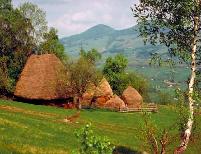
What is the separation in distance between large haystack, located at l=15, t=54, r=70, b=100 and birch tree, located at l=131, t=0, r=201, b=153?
49.9 meters

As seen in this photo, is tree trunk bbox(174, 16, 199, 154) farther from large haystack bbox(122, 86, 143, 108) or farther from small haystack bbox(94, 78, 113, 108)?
large haystack bbox(122, 86, 143, 108)

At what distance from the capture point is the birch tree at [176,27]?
34.4m

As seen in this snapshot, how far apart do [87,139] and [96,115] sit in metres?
61.7

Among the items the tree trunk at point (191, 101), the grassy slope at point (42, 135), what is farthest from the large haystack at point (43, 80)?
the tree trunk at point (191, 101)

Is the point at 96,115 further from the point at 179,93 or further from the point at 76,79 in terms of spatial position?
the point at 179,93

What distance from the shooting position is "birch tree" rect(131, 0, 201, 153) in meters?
34.4

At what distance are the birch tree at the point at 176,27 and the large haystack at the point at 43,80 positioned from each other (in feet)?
164

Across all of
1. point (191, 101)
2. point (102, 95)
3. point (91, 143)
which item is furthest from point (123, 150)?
point (102, 95)

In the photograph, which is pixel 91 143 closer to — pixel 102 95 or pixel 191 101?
pixel 191 101

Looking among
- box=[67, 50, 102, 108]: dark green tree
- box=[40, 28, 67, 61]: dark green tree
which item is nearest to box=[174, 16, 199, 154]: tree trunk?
box=[67, 50, 102, 108]: dark green tree

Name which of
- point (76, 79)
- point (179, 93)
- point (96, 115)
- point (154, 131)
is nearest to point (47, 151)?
point (154, 131)

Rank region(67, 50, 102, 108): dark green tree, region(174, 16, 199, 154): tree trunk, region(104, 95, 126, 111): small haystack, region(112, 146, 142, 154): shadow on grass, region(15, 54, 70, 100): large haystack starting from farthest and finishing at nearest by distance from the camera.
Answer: region(104, 95, 126, 111): small haystack, region(67, 50, 102, 108): dark green tree, region(15, 54, 70, 100): large haystack, region(112, 146, 142, 154): shadow on grass, region(174, 16, 199, 154): tree trunk

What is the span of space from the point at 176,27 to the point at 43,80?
54801 mm

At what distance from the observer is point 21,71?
9694cm
